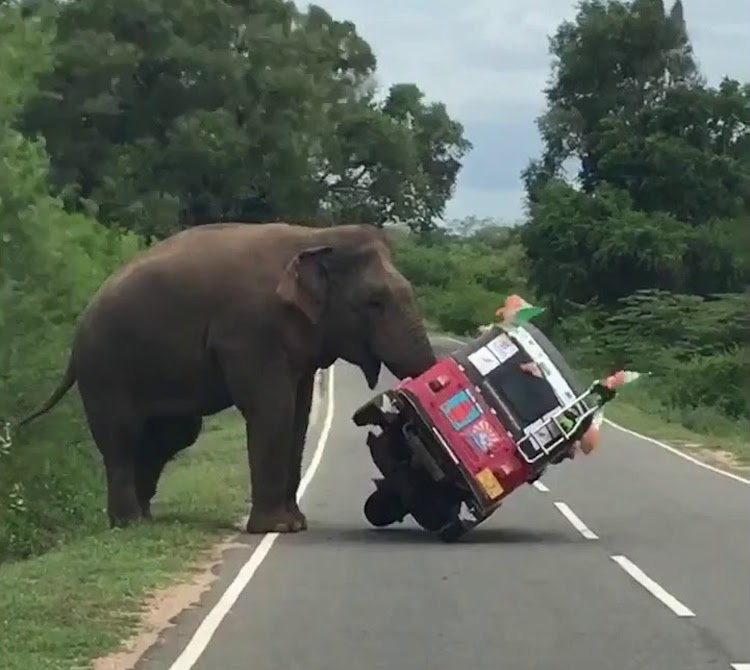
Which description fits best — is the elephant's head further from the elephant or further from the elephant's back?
the elephant's back

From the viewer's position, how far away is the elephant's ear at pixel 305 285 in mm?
17828

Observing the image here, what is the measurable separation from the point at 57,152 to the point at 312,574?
1712 inches

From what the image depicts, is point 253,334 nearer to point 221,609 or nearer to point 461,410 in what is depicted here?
point 461,410

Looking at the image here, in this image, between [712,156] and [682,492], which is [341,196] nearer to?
[712,156]

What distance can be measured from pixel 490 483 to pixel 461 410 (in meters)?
0.71

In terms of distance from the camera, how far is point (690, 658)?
34.9 ft

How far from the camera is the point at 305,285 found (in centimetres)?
Answer: 1784

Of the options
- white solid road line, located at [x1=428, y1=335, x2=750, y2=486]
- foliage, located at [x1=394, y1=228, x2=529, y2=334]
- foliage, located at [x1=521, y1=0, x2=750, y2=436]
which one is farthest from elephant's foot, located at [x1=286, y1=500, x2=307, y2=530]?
foliage, located at [x1=394, y1=228, x2=529, y2=334]

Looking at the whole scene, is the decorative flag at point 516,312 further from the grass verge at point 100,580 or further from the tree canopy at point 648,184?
the tree canopy at point 648,184

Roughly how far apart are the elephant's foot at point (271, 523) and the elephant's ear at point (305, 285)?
6.18ft

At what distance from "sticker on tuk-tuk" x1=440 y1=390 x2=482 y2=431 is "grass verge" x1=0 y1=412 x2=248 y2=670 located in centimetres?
240

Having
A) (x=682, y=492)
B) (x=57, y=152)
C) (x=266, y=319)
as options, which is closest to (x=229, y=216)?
(x=57, y=152)

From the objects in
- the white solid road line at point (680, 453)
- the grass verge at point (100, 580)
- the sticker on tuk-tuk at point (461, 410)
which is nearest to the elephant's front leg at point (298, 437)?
the grass verge at point (100, 580)

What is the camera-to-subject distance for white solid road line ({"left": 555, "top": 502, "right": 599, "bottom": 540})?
1798 centimetres
